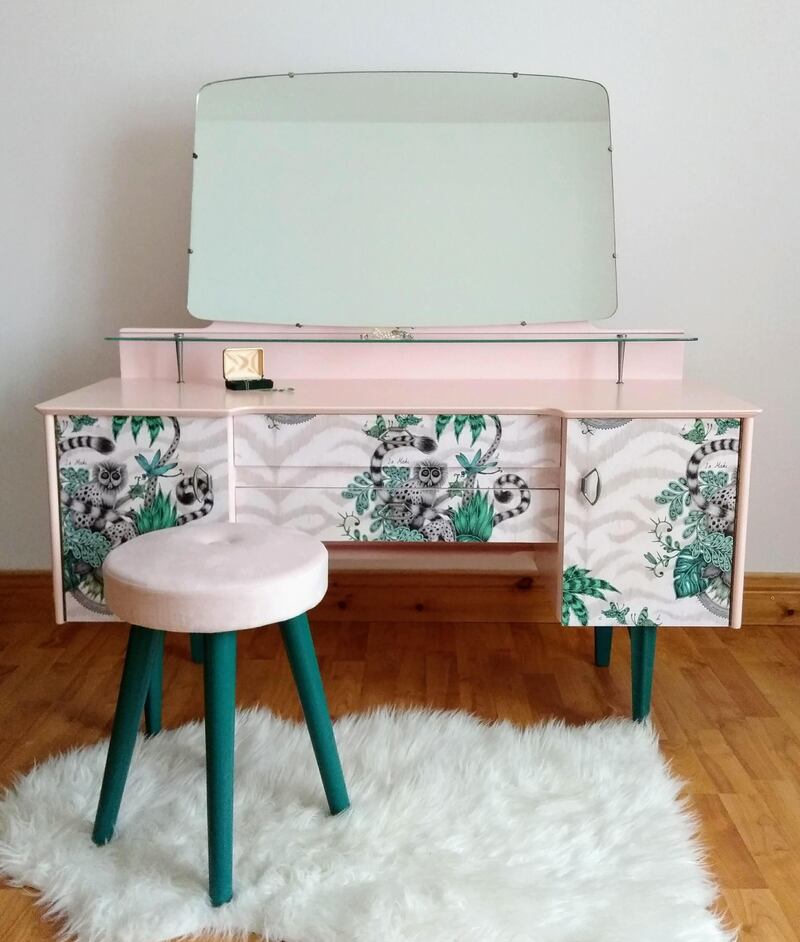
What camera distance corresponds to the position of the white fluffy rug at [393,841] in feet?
4.55

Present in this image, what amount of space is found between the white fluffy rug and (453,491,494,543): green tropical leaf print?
404 mm

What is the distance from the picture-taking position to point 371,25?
230 cm

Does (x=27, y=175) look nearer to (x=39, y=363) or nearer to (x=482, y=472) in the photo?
(x=39, y=363)

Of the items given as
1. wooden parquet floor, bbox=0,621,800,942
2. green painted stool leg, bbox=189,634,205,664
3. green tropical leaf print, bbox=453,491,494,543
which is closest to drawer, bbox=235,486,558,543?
green tropical leaf print, bbox=453,491,494,543

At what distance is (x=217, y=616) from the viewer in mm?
1396

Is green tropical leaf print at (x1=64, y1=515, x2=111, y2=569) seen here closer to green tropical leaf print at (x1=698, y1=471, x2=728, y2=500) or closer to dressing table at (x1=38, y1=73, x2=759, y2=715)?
dressing table at (x1=38, y1=73, x2=759, y2=715)

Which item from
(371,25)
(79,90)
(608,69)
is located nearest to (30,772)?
(79,90)

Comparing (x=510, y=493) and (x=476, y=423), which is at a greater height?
(x=476, y=423)

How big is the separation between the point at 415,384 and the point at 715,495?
70 cm

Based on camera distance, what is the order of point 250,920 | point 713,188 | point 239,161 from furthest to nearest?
point 713,188
point 239,161
point 250,920

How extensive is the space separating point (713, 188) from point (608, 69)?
380mm

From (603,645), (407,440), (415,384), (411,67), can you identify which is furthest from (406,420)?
(411,67)

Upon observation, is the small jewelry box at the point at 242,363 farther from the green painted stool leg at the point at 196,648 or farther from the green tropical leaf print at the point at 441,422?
the green painted stool leg at the point at 196,648

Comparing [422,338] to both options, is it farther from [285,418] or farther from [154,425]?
[154,425]
